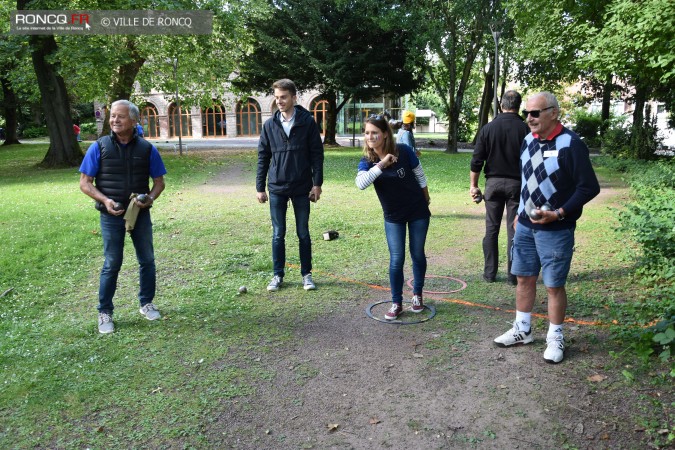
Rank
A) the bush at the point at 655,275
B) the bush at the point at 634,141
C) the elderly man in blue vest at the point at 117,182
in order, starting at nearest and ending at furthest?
the bush at the point at 655,275
the elderly man in blue vest at the point at 117,182
the bush at the point at 634,141

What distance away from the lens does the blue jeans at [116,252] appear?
17.2 feet

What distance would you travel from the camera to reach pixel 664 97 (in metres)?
25.9

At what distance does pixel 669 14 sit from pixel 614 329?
1185 cm

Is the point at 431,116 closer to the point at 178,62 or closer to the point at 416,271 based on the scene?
the point at 178,62

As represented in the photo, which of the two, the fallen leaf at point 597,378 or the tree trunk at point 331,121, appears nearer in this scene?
the fallen leaf at point 597,378

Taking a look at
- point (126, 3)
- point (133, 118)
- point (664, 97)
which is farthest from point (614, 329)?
point (664, 97)

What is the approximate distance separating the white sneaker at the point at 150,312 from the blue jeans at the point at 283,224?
4.76 ft

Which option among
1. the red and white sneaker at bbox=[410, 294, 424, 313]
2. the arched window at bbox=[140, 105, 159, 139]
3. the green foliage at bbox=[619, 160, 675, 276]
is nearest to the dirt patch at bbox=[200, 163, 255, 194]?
the red and white sneaker at bbox=[410, 294, 424, 313]

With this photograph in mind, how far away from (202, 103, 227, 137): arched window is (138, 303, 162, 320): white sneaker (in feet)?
191

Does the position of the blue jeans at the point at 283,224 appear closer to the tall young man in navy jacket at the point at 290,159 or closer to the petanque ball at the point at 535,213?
the tall young man in navy jacket at the point at 290,159

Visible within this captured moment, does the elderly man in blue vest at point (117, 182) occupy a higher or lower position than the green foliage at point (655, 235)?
higher

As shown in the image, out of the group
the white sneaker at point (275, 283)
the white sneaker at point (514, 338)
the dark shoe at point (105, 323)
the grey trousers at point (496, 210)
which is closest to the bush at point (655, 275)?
the white sneaker at point (514, 338)

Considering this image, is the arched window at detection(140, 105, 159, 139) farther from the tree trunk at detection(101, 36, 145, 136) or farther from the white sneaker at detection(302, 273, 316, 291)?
the white sneaker at detection(302, 273, 316, 291)

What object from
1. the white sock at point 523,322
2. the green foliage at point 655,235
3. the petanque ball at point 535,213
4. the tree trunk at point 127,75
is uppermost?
the tree trunk at point 127,75
